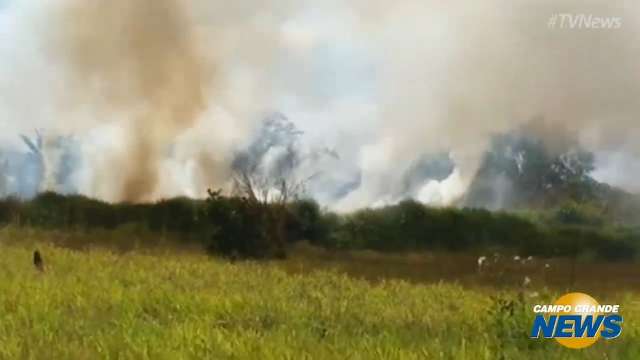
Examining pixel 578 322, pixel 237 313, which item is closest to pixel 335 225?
pixel 237 313

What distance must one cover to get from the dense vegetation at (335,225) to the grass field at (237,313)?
268 mm

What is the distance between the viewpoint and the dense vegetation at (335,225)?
573 cm

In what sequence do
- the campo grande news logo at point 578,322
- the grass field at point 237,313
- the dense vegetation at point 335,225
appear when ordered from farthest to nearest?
the dense vegetation at point 335,225
the campo grande news logo at point 578,322
the grass field at point 237,313

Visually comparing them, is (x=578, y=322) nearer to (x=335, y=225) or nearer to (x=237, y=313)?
(x=335, y=225)

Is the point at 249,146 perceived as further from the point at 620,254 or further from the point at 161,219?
the point at 620,254

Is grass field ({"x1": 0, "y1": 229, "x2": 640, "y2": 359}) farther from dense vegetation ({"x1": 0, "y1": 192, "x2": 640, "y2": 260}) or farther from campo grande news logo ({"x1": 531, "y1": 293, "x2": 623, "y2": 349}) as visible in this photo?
dense vegetation ({"x1": 0, "y1": 192, "x2": 640, "y2": 260})

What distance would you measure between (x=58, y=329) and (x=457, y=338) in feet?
8.49

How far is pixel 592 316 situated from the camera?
530 cm

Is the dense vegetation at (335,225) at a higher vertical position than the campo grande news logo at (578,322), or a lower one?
higher

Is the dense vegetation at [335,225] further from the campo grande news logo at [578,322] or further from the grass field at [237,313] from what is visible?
the campo grande news logo at [578,322]

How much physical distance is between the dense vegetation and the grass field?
10.6 inches

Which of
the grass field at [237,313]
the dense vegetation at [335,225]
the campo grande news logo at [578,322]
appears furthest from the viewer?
the dense vegetation at [335,225]

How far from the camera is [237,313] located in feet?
18.4

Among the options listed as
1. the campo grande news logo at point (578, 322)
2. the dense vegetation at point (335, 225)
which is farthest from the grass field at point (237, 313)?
the dense vegetation at point (335, 225)
